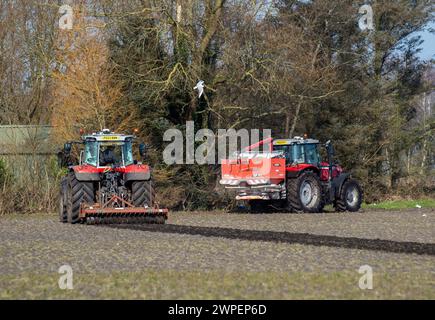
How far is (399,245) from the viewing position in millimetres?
18219

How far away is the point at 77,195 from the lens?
25.2 m

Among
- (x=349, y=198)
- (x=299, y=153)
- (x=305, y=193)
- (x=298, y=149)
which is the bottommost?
(x=349, y=198)

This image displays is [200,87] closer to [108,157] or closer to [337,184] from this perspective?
[337,184]

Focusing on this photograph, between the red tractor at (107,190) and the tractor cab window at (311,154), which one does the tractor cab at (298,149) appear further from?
the red tractor at (107,190)

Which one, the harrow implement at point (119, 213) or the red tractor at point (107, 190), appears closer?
the harrow implement at point (119, 213)

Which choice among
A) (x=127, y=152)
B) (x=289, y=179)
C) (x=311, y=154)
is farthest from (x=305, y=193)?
(x=127, y=152)

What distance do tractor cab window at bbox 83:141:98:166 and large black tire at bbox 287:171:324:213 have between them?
24.8 feet

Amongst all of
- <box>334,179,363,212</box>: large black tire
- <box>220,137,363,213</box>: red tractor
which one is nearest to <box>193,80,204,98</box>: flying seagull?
<box>220,137,363,213</box>: red tractor

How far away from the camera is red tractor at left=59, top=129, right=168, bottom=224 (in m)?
24.8

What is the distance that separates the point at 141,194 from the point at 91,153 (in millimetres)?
2229

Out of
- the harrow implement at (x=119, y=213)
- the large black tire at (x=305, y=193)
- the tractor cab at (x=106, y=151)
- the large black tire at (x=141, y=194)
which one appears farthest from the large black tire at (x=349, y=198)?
the large black tire at (x=141, y=194)

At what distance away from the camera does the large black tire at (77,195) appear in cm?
2527

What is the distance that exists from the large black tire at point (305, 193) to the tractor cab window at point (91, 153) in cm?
755
